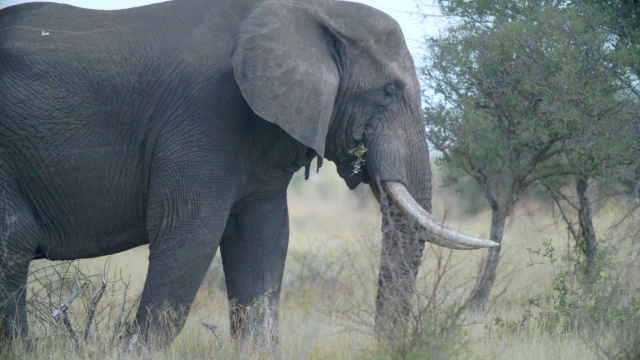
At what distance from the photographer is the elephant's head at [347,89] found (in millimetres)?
6480

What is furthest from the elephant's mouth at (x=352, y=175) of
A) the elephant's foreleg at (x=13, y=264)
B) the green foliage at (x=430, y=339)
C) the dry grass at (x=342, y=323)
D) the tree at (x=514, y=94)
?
the elephant's foreleg at (x=13, y=264)

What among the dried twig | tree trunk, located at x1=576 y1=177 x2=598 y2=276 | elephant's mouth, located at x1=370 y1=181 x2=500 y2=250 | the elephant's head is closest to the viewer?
the dried twig

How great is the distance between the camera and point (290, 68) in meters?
6.56

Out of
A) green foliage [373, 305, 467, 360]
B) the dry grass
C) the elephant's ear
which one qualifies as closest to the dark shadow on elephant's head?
the elephant's ear

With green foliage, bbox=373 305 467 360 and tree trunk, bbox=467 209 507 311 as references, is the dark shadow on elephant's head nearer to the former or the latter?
green foliage, bbox=373 305 467 360

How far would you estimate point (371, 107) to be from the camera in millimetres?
6730

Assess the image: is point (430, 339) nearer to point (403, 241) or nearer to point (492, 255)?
point (403, 241)

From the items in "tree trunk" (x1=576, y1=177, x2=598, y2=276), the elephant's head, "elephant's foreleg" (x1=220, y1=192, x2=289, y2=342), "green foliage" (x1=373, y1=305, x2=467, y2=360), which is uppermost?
the elephant's head

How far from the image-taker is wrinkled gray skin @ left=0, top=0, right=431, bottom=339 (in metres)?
6.41

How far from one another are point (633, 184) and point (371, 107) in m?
3.39

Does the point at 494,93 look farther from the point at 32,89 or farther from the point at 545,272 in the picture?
the point at 32,89

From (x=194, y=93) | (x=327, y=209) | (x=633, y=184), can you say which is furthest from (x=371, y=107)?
(x=327, y=209)

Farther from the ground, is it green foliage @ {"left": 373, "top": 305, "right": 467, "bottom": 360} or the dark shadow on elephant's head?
the dark shadow on elephant's head

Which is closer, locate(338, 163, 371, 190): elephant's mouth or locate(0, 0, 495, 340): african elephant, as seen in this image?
locate(0, 0, 495, 340): african elephant
